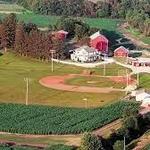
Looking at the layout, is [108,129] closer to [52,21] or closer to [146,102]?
[146,102]

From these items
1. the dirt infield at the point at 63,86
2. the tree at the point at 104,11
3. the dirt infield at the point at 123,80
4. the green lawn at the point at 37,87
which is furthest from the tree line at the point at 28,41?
the tree at the point at 104,11

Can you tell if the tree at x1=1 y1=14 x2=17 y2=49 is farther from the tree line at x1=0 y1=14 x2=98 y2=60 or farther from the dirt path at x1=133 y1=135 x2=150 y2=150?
the dirt path at x1=133 y1=135 x2=150 y2=150

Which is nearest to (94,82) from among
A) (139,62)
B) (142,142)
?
(139,62)

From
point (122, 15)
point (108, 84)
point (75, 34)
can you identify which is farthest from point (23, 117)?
point (122, 15)

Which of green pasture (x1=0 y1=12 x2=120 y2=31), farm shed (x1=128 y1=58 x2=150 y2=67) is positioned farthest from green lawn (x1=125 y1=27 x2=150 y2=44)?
farm shed (x1=128 y1=58 x2=150 y2=67)

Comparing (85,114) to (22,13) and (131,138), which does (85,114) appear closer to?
(131,138)
